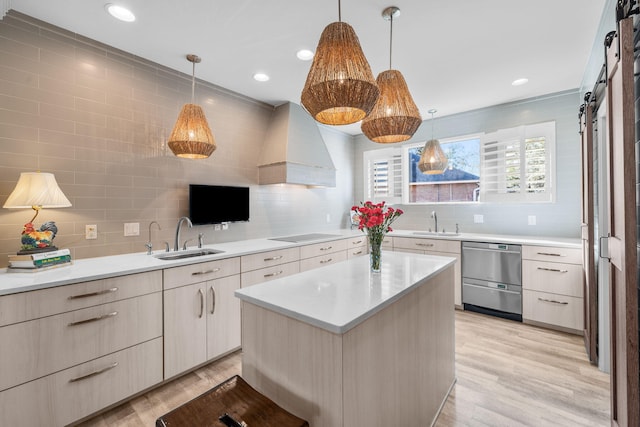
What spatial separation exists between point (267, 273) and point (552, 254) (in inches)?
118

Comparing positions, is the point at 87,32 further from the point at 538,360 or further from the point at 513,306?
the point at 513,306

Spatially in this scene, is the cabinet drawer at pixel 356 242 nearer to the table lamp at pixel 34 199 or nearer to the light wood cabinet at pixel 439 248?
the light wood cabinet at pixel 439 248

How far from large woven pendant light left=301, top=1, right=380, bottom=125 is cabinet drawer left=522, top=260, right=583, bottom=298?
2.99 m

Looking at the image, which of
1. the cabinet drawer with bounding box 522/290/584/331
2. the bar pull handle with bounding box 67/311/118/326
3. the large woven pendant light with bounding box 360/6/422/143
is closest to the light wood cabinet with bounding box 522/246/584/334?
the cabinet drawer with bounding box 522/290/584/331

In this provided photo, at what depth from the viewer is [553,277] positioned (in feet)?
10.0

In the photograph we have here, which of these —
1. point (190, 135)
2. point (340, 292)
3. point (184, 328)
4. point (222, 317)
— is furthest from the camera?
point (222, 317)

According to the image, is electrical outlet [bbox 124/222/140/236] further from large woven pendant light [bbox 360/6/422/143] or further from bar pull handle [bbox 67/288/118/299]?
large woven pendant light [bbox 360/6/422/143]

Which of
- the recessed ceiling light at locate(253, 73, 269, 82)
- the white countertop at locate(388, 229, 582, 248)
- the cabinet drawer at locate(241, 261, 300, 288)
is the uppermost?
the recessed ceiling light at locate(253, 73, 269, 82)

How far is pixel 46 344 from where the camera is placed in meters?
1.65

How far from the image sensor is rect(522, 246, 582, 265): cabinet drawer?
2.93m

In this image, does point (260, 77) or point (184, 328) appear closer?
point (184, 328)

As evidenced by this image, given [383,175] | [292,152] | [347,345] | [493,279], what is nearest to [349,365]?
[347,345]

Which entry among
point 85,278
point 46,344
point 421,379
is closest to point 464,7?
point 421,379

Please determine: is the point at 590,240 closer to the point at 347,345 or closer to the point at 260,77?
the point at 347,345
